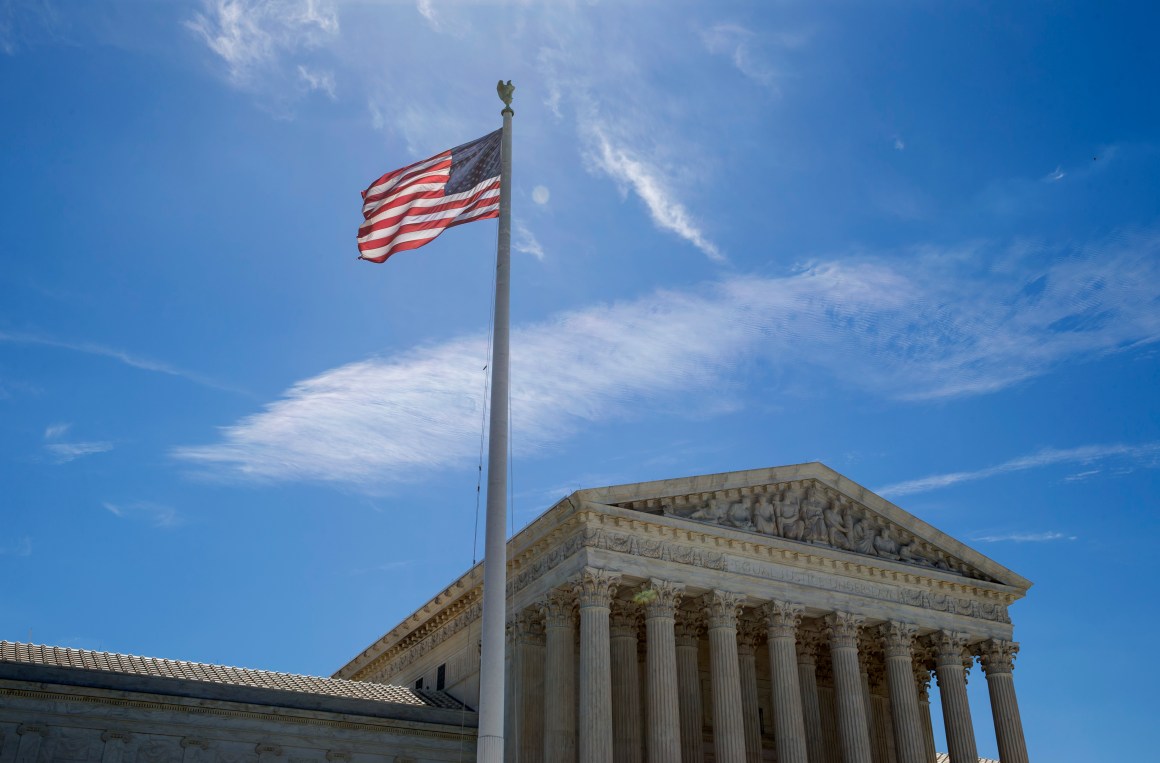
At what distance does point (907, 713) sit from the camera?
4041 centimetres

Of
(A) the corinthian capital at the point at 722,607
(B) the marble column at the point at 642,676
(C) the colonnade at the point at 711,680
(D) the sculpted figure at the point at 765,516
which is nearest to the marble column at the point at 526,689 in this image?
(C) the colonnade at the point at 711,680

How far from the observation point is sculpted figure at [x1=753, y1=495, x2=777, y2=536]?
40472 mm

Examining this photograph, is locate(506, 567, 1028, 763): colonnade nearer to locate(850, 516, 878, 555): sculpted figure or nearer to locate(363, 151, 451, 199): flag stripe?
locate(850, 516, 878, 555): sculpted figure

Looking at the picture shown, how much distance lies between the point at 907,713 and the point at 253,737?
24424 millimetres

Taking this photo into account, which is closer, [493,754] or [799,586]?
[493,754]

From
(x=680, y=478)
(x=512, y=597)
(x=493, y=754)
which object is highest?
(x=680, y=478)

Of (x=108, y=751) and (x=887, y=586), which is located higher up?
(x=887, y=586)

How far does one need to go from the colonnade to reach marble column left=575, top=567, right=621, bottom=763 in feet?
0.15

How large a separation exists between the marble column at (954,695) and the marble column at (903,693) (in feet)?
4.83

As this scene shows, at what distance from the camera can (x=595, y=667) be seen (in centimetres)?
3491

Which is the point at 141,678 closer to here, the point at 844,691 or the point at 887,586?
the point at 844,691

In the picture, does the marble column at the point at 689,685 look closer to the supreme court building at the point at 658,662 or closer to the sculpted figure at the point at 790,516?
the supreme court building at the point at 658,662

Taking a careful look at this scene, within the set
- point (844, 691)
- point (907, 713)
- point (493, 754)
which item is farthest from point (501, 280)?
point (907, 713)

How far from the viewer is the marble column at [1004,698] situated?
139 ft
